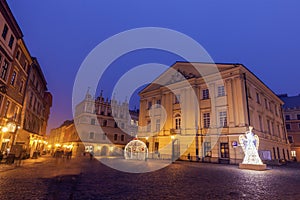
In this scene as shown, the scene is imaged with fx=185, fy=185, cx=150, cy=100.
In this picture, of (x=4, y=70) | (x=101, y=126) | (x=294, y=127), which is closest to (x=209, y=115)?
(x=4, y=70)

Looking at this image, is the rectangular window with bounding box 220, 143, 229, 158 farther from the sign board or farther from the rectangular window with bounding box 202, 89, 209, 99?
the rectangular window with bounding box 202, 89, 209, 99

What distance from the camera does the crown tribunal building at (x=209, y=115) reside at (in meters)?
23.6

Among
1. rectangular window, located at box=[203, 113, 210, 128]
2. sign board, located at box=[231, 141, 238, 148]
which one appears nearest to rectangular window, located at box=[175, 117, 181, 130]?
rectangular window, located at box=[203, 113, 210, 128]

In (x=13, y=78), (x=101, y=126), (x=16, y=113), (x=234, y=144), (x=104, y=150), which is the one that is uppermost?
(x=13, y=78)

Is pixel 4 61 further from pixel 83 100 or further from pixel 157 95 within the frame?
pixel 83 100

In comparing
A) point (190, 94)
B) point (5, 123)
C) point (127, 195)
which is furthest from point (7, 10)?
point (190, 94)

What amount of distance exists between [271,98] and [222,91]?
14.8m

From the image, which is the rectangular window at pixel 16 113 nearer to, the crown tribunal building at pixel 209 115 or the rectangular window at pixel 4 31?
the rectangular window at pixel 4 31

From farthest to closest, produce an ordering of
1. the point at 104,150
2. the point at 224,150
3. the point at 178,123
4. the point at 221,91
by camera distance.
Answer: the point at 104,150 < the point at 178,123 < the point at 221,91 < the point at 224,150

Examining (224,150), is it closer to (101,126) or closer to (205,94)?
(205,94)

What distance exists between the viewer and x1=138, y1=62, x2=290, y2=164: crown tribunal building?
23.6 meters

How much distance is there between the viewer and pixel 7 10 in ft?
51.0

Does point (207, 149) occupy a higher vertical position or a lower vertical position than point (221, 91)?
lower

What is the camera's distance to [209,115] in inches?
1036
